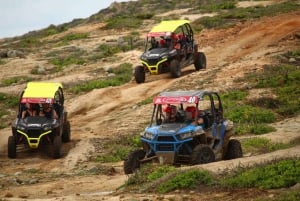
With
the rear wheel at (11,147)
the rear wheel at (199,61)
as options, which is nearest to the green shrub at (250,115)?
the rear wheel at (11,147)

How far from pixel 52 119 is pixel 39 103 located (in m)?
0.72

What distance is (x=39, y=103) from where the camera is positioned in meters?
21.2

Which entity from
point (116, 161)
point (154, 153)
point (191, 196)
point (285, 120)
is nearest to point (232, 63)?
point (285, 120)

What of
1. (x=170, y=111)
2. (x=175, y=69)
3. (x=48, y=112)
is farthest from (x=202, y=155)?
(x=175, y=69)

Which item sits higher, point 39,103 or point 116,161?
point 39,103

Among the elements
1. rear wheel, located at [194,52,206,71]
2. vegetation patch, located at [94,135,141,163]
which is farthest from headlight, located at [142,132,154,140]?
rear wheel, located at [194,52,206,71]

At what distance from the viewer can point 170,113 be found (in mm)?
16391

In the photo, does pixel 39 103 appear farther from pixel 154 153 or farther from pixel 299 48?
pixel 299 48

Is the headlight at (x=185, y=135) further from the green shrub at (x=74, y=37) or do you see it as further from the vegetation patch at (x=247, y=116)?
the green shrub at (x=74, y=37)

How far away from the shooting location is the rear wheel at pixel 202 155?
50.2 ft

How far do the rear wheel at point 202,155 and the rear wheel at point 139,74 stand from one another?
14763 mm

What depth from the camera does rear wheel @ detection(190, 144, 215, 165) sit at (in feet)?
50.2

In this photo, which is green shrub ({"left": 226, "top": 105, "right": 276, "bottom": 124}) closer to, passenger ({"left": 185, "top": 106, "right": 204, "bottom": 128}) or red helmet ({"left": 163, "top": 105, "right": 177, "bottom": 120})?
passenger ({"left": 185, "top": 106, "right": 204, "bottom": 128})

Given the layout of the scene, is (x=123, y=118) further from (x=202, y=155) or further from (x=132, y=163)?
(x=202, y=155)
